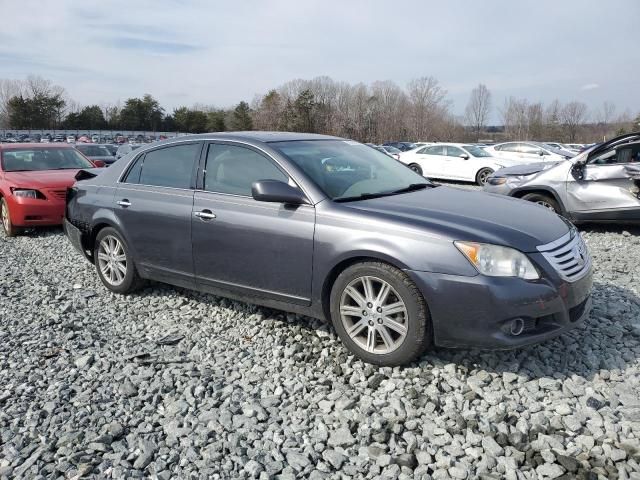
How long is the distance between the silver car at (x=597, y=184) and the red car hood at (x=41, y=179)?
747cm

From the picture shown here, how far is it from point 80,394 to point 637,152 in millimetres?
7805

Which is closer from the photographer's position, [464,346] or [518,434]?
[518,434]

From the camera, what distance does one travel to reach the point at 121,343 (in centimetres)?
416

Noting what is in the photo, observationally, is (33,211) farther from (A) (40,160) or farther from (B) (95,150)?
(B) (95,150)

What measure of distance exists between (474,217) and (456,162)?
590 inches

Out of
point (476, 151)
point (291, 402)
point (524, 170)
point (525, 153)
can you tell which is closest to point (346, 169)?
point (291, 402)

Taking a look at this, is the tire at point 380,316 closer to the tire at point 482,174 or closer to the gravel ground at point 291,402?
the gravel ground at point 291,402

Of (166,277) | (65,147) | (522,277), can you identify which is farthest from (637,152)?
(65,147)

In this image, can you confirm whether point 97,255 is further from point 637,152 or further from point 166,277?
point 637,152

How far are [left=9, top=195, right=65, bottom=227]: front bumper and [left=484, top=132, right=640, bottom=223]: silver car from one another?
24.9 feet

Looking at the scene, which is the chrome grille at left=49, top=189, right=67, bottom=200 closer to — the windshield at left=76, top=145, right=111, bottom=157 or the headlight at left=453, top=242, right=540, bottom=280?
the headlight at left=453, top=242, right=540, bottom=280

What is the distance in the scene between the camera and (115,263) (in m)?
5.26

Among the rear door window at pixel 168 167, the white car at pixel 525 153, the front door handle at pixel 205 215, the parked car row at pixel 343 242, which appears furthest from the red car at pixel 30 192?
the white car at pixel 525 153

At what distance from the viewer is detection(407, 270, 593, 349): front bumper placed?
10.3 ft
